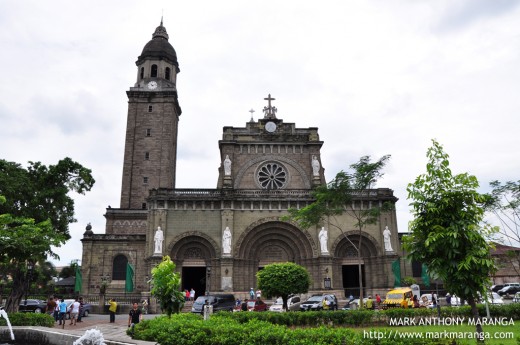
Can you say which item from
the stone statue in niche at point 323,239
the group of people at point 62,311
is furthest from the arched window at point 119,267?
the stone statue in niche at point 323,239

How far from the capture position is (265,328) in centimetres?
1034

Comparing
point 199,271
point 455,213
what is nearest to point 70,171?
point 199,271

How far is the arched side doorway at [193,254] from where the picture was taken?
1363 inches

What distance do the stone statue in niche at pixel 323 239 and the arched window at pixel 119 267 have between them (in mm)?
17775

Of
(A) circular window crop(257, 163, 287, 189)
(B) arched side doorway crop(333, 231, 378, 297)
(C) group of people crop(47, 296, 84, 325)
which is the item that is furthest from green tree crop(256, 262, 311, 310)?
(A) circular window crop(257, 163, 287, 189)

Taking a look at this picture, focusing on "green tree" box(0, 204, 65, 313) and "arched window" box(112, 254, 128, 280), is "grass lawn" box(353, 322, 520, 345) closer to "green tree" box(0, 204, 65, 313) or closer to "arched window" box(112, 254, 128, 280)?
"green tree" box(0, 204, 65, 313)

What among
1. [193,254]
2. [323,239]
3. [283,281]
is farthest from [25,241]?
[323,239]

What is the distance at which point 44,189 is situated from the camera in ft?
101

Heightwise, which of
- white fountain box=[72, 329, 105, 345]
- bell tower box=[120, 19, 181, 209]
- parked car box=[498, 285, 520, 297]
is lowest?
parked car box=[498, 285, 520, 297]

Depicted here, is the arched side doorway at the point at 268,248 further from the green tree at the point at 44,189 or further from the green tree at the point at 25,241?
the green tree at the point at 25,241

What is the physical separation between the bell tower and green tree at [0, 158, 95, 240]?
9883 mm

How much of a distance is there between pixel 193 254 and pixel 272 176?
1056cm

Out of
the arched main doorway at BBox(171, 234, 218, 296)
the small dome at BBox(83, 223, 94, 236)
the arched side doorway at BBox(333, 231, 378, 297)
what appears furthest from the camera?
the small dome at BBox(83, 223, 94, 236)

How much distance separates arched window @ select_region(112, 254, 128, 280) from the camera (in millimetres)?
36531
